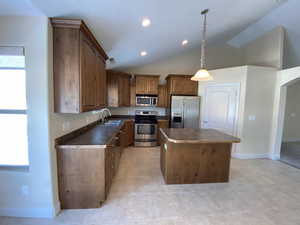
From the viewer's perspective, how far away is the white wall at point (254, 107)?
3.94 meters

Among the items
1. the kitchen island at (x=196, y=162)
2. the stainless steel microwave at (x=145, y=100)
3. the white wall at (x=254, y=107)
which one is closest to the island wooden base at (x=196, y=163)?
the kitchen island at (x=196, y=162)


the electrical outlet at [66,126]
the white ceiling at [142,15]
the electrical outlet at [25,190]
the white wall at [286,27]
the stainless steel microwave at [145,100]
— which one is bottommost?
the electrical outlet at [25,190]

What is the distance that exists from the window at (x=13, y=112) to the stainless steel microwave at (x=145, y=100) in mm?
3498

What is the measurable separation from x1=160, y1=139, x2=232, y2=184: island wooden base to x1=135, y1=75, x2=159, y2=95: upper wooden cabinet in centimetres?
273

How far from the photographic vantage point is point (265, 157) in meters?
4.19

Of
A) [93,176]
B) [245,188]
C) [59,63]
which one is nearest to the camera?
[59,63]

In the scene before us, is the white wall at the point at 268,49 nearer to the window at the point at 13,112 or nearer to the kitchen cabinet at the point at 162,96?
the kitchen cabinet at the point at 162,96

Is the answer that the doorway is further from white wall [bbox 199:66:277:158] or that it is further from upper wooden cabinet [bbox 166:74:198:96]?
→ upper wooden cabinet [bbox 166:74:198:96]

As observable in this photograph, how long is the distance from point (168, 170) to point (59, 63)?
7.99 ft

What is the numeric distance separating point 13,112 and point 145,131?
11.3 ft

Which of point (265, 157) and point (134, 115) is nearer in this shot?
point (265, 157)

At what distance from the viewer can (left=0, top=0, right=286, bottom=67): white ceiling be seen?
1.65m

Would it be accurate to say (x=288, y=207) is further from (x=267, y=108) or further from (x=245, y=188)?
(x=267, y=108)

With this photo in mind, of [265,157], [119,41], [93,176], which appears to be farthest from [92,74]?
[265,157]
